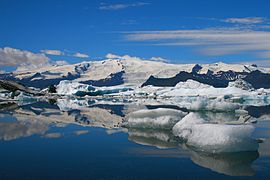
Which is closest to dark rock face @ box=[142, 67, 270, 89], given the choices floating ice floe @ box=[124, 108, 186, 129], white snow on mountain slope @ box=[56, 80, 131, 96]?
white snow on mountain slope @ box=[56, 80, 131, 96]

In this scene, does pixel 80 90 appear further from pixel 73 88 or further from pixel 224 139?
pixel 224 139

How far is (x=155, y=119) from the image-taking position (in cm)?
1099

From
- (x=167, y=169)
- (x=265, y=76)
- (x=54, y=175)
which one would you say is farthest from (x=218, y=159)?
(x=265, y=76)

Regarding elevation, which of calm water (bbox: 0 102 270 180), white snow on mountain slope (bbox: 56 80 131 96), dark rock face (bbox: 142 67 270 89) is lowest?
calm water (bbox: 0 102 270 180)

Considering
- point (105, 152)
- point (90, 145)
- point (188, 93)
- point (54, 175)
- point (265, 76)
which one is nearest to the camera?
point (54, 175)

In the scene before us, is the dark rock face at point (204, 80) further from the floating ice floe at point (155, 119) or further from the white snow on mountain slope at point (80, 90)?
the floating ice floe at point (155, 119)

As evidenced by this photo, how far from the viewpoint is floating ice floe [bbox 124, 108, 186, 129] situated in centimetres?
1082

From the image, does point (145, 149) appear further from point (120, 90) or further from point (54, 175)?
point (120, 90)

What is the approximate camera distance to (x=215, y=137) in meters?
7.46

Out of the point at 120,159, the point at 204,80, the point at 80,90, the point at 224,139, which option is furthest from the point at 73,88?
the point at 204,80

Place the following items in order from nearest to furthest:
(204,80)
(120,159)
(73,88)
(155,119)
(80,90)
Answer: (120,159), (155,119), (80,90), (73,88), (204,80)

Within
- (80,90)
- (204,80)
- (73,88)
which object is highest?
(204,80)

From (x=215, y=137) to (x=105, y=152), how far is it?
7.23 ft

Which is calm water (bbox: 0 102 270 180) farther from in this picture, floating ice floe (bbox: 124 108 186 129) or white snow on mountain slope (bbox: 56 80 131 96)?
white snow on mountain slope (bbox: 56 80 131 96)
